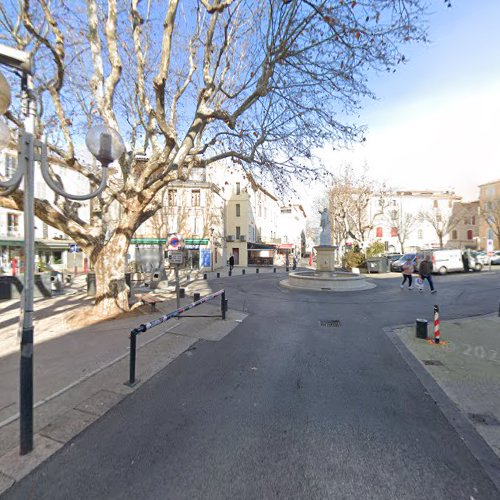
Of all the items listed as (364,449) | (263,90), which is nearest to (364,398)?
(364,449)

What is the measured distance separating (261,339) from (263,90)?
6682mm

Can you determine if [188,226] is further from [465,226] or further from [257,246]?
[465,226]

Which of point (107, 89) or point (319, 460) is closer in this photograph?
point (319, 460)

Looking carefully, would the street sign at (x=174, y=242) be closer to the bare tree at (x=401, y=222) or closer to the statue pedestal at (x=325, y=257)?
the statue pedestal at (x=325, y=257)

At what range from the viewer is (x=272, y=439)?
2.68 meters

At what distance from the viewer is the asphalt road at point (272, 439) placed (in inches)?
83.9

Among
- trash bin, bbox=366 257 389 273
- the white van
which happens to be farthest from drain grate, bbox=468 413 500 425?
trash bin, bbox=366 257 389 273

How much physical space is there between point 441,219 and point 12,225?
58904 millimetres

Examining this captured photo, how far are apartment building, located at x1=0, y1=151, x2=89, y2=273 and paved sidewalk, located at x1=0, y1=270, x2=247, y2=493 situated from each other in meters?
15.4

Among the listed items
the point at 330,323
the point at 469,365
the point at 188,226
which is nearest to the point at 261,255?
the point at 188,226

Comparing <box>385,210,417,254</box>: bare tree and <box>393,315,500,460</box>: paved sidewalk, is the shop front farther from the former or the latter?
<box>393,315,500,460</box>: paved sidewalk

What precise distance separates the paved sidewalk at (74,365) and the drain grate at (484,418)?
4.39m

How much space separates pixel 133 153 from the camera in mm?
8109

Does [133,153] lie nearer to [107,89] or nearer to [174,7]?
[107,89]
